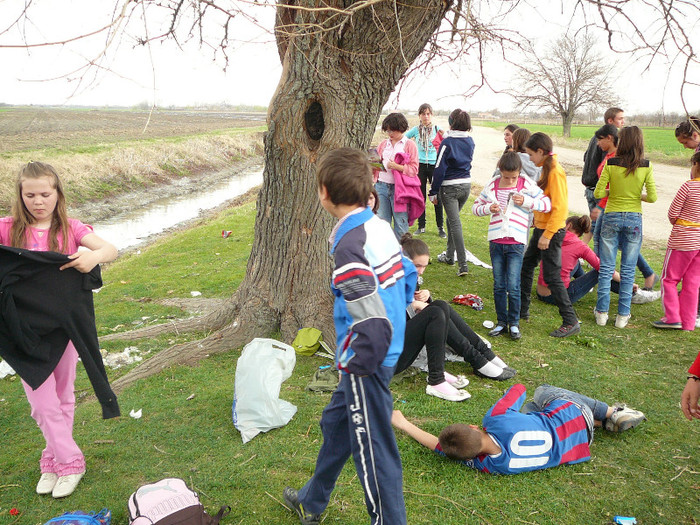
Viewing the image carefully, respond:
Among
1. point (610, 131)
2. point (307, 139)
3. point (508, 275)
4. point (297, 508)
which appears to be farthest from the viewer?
point (610, 131)

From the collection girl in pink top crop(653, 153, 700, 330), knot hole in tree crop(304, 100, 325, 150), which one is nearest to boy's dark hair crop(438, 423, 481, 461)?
knot hole in tree crop(304, 100, 325, 150)

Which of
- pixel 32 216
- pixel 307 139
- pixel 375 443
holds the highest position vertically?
pixel 307 139

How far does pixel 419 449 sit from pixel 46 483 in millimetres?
2255

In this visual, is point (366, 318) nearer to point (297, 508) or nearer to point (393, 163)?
point (297, 508)

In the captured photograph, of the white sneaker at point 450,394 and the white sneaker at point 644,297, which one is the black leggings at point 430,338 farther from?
the white sneaker at point 644,297

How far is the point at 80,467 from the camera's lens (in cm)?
312

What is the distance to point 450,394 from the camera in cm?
383

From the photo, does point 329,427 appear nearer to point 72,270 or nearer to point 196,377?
point 72,270

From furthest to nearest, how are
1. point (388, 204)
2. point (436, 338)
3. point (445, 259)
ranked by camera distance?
1. point (445, 259)
2. point (388, 204)
3. point (436, 338)

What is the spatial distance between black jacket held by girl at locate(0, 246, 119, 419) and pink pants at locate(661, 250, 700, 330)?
518 cm

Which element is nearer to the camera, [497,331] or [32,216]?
[32,216]

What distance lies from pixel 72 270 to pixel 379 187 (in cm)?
458

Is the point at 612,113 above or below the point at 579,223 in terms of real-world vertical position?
above

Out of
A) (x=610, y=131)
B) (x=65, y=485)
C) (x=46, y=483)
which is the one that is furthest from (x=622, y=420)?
(x=610, y=131)
